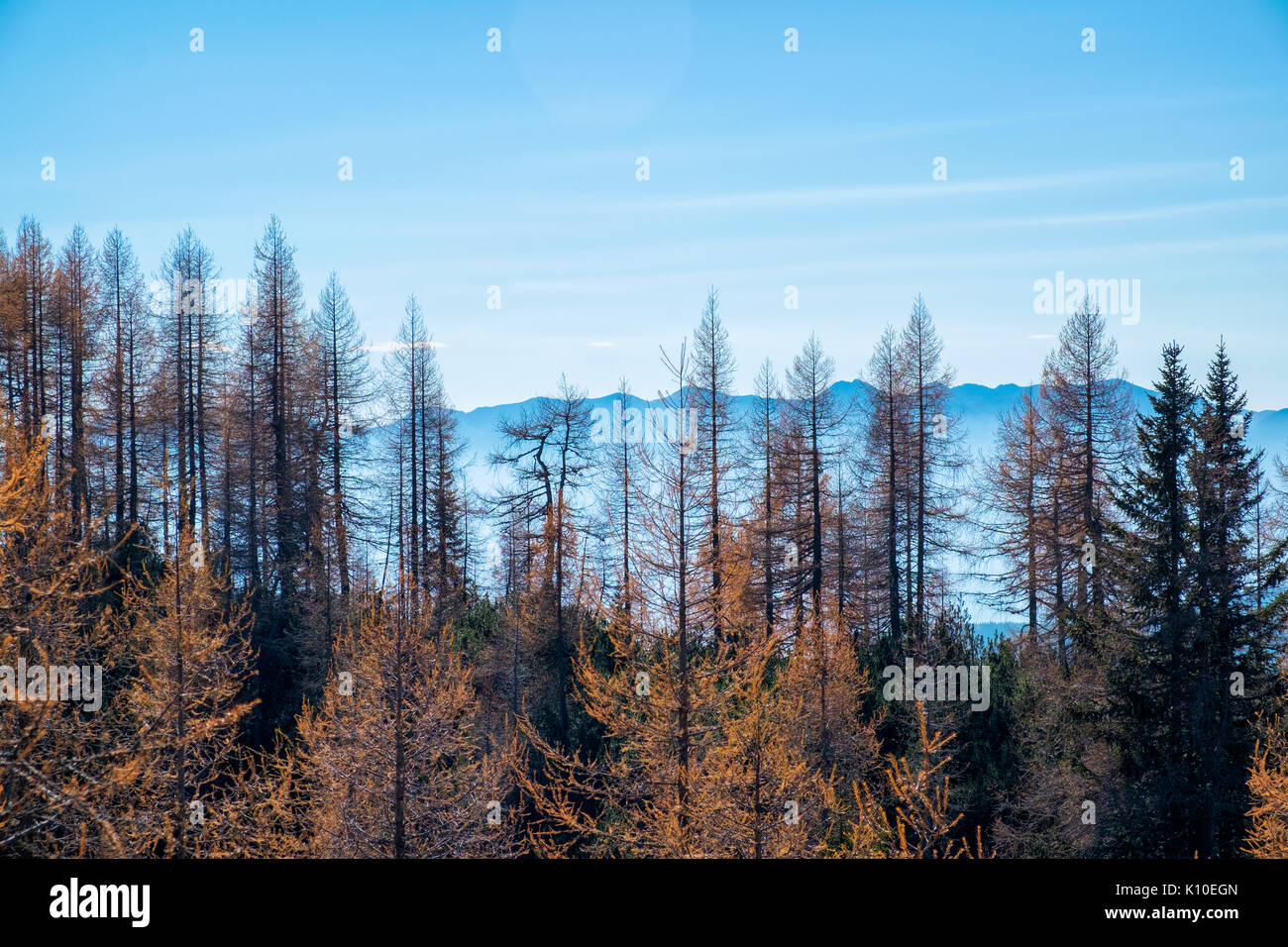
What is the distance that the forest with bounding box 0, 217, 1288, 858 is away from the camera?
1467 cm

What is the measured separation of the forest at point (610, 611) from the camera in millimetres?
14672

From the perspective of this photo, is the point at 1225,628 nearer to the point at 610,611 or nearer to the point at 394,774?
the point at 610,611

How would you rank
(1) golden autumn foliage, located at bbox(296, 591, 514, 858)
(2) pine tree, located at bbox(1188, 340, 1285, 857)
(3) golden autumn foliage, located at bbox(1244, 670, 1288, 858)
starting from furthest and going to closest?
Result: (2) pine tree, located at bbox(1188, 340, 1285, 857)
(1) golden autumn foliage, located at bbox(296, 591, 514, 858)
(3) golden autumn foliage, located at bbox(1244, 670, 1288, 858)

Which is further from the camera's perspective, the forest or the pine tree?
the pine tree

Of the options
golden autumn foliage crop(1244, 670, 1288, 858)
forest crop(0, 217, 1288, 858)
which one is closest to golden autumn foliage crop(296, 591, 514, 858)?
forest crop(0, 217, 1288, 858)

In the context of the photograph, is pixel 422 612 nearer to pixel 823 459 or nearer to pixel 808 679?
pixel 808 679

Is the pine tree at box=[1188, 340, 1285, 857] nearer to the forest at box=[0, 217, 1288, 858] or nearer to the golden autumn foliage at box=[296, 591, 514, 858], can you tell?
the forest at box=[0, 217, 1288, 858]

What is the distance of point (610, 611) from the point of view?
15453mm

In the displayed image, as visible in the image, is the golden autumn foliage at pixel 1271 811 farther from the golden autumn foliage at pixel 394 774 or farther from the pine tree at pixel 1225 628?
the golden autumn foliage at pixel 394 774

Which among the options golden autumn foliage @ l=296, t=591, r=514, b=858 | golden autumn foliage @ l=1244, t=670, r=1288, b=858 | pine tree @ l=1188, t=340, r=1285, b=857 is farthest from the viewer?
pine tree @ l=1188, t=340, r=1285, b=857

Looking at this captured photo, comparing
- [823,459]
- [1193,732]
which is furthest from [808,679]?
[823,459]

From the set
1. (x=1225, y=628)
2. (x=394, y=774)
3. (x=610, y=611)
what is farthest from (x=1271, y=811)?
(x=394, y=774)

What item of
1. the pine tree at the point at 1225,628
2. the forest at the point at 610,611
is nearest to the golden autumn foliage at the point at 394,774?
the forest at the point at 610,611
